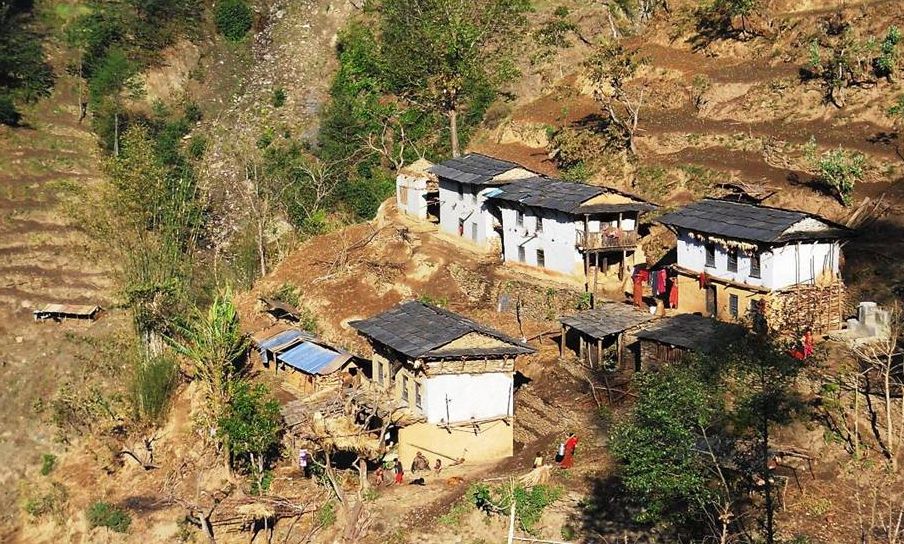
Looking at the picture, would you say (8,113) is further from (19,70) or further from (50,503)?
(50,503)

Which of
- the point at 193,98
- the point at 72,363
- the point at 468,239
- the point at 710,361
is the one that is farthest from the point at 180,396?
the point at 193,98

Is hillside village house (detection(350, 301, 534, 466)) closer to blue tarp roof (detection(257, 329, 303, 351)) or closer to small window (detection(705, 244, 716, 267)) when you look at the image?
small window (detection(705, 244, 716, 267))

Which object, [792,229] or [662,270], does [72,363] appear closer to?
[662,270]

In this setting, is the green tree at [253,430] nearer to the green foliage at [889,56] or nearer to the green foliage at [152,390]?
the green foliage at [152,390]

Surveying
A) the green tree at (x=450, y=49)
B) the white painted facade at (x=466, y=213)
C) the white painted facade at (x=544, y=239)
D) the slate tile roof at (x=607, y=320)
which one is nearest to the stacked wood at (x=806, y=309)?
the slate tile roof at (x=607, y=320)

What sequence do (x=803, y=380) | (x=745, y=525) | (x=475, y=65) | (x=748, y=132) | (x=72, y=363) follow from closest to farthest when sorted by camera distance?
(x=745, y=525), (x=803, y=380), (x=748, y=132), (x=72, y=363), (x=475, y=65)

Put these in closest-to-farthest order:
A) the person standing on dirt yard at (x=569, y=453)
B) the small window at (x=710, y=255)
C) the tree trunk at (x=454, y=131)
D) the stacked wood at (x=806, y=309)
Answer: the person standing on dirt yard at (x=569, y=453)
the stacked wood at (x=806, y=309)
the small window at (x=710, y=255)
the tree trunk at (x=454, y=131)
